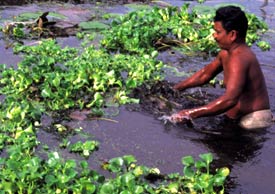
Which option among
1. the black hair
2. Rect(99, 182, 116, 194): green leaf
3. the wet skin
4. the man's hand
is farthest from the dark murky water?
the black hair

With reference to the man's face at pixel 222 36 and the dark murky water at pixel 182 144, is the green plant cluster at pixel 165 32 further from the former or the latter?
the man's face at pixel 222 36

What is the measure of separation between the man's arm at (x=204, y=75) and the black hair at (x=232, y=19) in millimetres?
677

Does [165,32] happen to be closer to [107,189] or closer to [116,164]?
[116,164]

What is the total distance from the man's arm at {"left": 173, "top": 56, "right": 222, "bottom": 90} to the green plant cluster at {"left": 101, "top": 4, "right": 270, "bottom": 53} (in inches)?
62.3

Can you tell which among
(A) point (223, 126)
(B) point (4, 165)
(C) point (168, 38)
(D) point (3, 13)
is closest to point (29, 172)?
(B) point (4, 165)

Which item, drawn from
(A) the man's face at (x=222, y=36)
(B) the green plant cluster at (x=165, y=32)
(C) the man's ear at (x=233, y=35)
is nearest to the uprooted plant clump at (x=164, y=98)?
(A) the man's face at (x=222, y=36)

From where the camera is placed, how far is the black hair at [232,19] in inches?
209

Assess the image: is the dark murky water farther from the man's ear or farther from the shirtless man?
the man's ear

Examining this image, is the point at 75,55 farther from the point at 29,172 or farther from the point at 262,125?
the point at 29,172

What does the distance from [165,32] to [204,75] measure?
8.80 ft

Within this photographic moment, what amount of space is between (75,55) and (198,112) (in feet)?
8.79

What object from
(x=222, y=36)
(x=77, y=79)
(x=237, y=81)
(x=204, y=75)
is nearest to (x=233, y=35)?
(x=222, y=36)

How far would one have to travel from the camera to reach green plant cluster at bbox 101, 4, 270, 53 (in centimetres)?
Answer: 818

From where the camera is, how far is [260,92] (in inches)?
221
